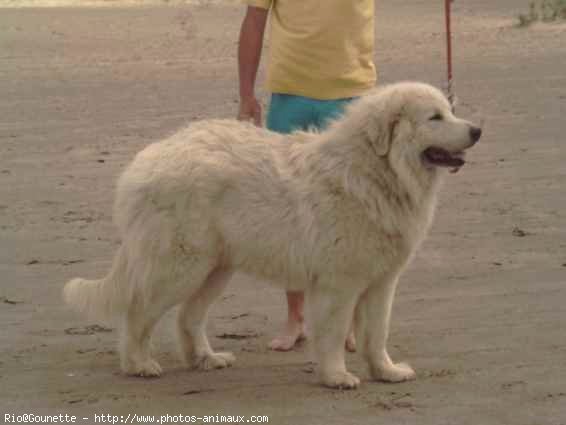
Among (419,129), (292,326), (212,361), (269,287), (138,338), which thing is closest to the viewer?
→ (419,129)

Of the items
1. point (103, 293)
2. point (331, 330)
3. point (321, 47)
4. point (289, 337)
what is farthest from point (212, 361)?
point (321, 47)

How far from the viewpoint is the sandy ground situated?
5.93 metres

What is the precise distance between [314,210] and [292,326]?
117 centimetres

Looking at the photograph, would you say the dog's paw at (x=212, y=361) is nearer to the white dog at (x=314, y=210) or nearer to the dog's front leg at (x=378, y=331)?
the white dog at (x=314, y=210)

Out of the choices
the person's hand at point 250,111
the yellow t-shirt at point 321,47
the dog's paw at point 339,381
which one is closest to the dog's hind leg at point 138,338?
the dog's paw at point 339,381

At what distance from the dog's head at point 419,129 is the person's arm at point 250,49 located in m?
1.08

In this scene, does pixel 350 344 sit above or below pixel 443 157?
below

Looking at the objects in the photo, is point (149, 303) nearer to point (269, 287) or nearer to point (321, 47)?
point (321, 47)

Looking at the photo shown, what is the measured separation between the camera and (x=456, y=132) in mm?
5977

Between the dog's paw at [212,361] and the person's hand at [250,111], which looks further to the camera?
the person's hand at [250,111]

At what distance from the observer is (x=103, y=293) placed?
6.47 meters

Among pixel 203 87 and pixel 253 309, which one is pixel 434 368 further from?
pixel 203 87

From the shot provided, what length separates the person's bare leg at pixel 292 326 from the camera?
22.8ft

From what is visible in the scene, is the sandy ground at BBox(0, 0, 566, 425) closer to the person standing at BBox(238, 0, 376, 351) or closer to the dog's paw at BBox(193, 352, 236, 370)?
the dog's paw at BBox(193, 352, 236, 370)
